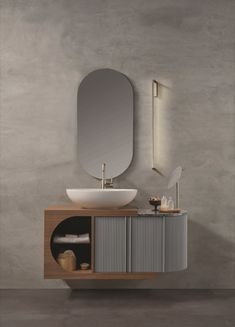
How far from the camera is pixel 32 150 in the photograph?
4.80 meters

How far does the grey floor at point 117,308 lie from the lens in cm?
377

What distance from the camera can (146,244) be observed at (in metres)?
4.26

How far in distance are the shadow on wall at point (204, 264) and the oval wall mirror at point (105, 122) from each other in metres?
0.91

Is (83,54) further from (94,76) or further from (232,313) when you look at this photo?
(232,313)

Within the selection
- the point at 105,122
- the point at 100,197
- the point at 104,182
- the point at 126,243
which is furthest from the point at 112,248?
the point at 105,122

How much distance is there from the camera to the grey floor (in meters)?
3.77

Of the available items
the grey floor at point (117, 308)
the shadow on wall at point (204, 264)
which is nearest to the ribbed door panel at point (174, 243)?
the grey floor at point (117, 308)

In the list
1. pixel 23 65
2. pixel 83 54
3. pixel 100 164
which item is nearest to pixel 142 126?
pixel 100 164

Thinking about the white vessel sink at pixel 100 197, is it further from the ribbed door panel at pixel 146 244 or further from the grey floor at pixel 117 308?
the grey floor at pixel 117 308

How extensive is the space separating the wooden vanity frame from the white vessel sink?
5 cm

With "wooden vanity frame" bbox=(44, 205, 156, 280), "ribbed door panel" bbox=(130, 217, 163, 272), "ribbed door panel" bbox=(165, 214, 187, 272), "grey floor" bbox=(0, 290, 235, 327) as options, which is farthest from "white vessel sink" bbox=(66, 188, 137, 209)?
"grey floor" bbox=(0, 290, 235, 327)

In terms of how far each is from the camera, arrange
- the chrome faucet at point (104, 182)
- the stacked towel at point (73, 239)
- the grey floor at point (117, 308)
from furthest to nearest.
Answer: the chrome faucet at point (104, 182), the stacked towel at point (73, 239), the grey floor at point (117, 308)

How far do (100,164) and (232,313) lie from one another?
169cm

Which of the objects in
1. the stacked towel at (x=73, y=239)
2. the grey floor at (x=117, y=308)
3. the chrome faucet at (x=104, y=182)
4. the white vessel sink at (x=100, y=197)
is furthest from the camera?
the chrome faucet at (x=104, y=182)
